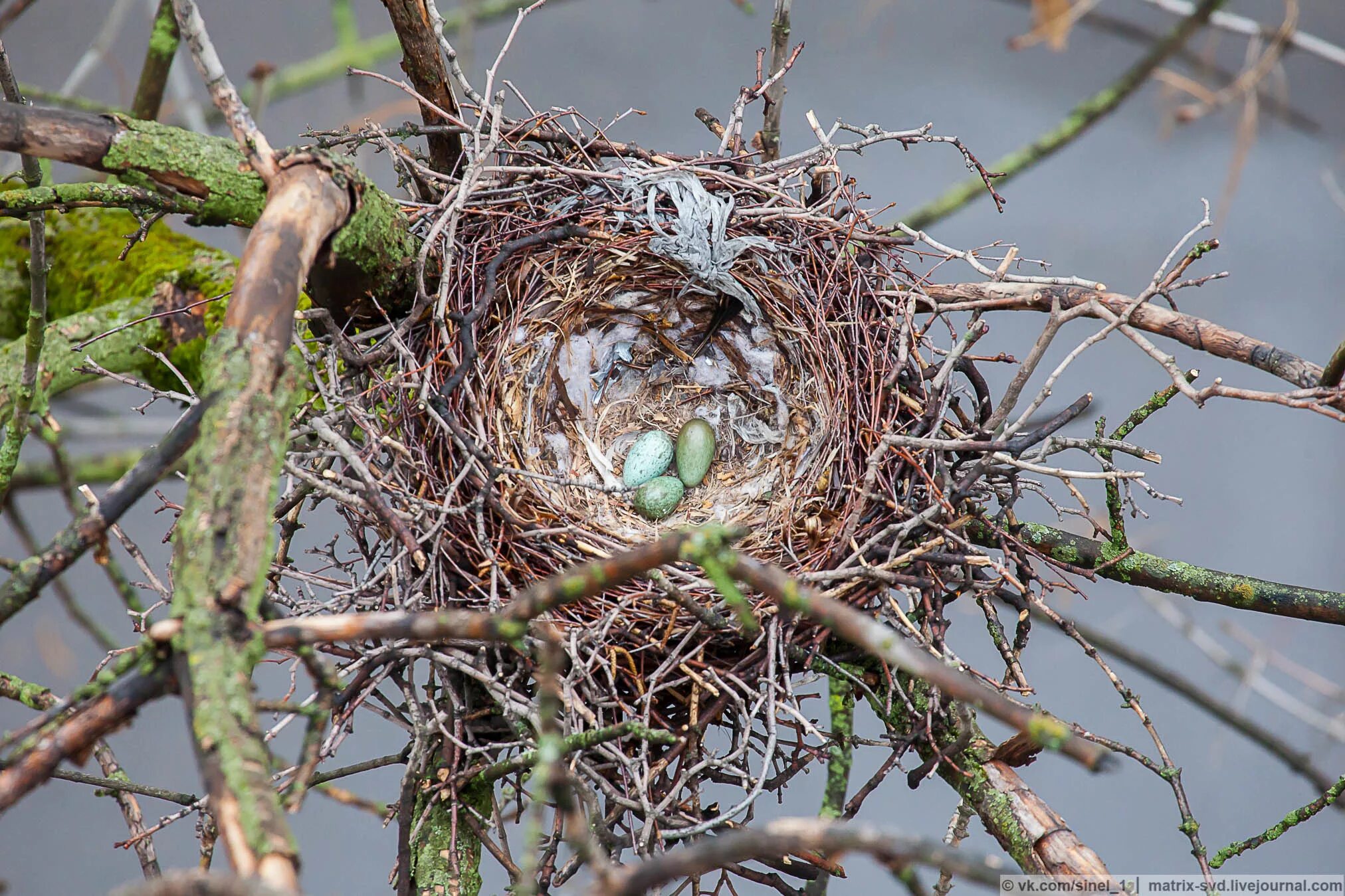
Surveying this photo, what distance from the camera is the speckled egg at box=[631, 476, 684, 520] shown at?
1.78m

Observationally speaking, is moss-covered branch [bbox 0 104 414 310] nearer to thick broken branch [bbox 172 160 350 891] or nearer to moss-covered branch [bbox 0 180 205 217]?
moss-covered branch [bbox 0 180 205 217]

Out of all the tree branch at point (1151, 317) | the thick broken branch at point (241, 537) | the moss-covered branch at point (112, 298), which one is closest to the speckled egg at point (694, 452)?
the tree branch at point (1151, 317)

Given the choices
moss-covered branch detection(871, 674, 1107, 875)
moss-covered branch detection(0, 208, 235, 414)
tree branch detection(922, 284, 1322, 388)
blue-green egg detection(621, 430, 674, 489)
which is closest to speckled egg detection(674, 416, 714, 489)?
blue-green egg detection(621, 430, 674, 489)

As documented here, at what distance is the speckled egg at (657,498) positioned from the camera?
5.82ft

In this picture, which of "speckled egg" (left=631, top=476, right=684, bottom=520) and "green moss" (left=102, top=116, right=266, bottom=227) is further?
"speckled egg" (left=631, top=476, right=684, bottom=520)

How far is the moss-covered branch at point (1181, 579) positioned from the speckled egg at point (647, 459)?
2.22ft

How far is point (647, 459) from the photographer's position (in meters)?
1.88

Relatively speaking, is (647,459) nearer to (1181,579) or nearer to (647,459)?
(647,459)

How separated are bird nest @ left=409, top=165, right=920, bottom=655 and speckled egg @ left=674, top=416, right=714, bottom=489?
0.13 ft

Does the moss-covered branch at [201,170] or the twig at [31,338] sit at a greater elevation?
the twig at [31,338]

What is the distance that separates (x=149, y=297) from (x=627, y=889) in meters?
1.35

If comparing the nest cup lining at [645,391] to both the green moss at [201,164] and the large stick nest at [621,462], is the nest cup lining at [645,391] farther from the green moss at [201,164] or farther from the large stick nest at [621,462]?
the green moss at [201,164]

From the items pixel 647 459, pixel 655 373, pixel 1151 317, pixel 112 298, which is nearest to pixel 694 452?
pixel 647 459

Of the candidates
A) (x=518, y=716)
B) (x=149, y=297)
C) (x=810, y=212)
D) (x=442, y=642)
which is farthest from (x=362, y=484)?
(x=810, y=212)
